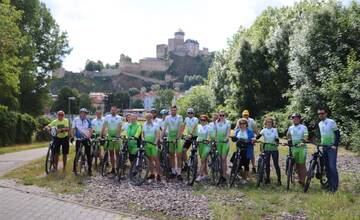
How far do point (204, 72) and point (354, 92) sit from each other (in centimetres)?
16539

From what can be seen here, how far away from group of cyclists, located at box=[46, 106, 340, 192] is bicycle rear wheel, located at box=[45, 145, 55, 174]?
144 mm

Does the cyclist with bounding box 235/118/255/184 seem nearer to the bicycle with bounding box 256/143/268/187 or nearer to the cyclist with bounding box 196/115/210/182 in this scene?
the bicycle with bounding box 256/143/268/187

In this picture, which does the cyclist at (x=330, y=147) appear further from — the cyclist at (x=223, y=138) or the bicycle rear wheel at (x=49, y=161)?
the bicycle rear wheel at (x=49, y=161)

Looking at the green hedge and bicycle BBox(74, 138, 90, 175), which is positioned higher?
the green hedge

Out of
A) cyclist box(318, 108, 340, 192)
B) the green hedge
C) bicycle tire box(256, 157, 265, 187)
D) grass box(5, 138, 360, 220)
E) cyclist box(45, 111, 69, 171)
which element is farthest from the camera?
the green hedge

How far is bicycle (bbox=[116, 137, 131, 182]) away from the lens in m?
13.0

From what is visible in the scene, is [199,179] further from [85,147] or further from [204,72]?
[204,72]

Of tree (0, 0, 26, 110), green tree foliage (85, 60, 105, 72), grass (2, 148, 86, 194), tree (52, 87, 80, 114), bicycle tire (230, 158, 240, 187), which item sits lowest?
grass (2, 148, 86, 194)

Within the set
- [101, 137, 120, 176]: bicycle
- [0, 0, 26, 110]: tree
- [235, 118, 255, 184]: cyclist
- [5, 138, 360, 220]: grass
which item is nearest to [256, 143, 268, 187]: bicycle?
[5, 138, 360, 220]: grass

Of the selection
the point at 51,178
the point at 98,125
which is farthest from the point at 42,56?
the point at 51,178

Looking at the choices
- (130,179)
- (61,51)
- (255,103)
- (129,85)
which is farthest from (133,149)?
(129,85)

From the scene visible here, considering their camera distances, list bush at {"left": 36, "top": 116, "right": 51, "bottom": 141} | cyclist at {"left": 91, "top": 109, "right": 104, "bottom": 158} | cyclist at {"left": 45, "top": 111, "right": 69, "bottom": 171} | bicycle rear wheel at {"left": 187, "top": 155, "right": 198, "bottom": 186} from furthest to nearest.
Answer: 1. bush at {"left": 36, "top": 116, "right": 51, "bottom": 141}
2. cyclist at {"left": 91, "top": 109, "right": 104, "bottom": 158}
3. cyclist at {"left": 45, "top": 111, "right": 69, "bottom": 171}
4. bicycle rear wheel at {"left": 187, "top": 155, "right": 198, "bottom": 186}

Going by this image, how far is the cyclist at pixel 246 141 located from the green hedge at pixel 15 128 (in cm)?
1903

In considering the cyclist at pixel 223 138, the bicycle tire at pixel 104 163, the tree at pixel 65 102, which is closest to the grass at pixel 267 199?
the bicycle tire at pixel 104 163
